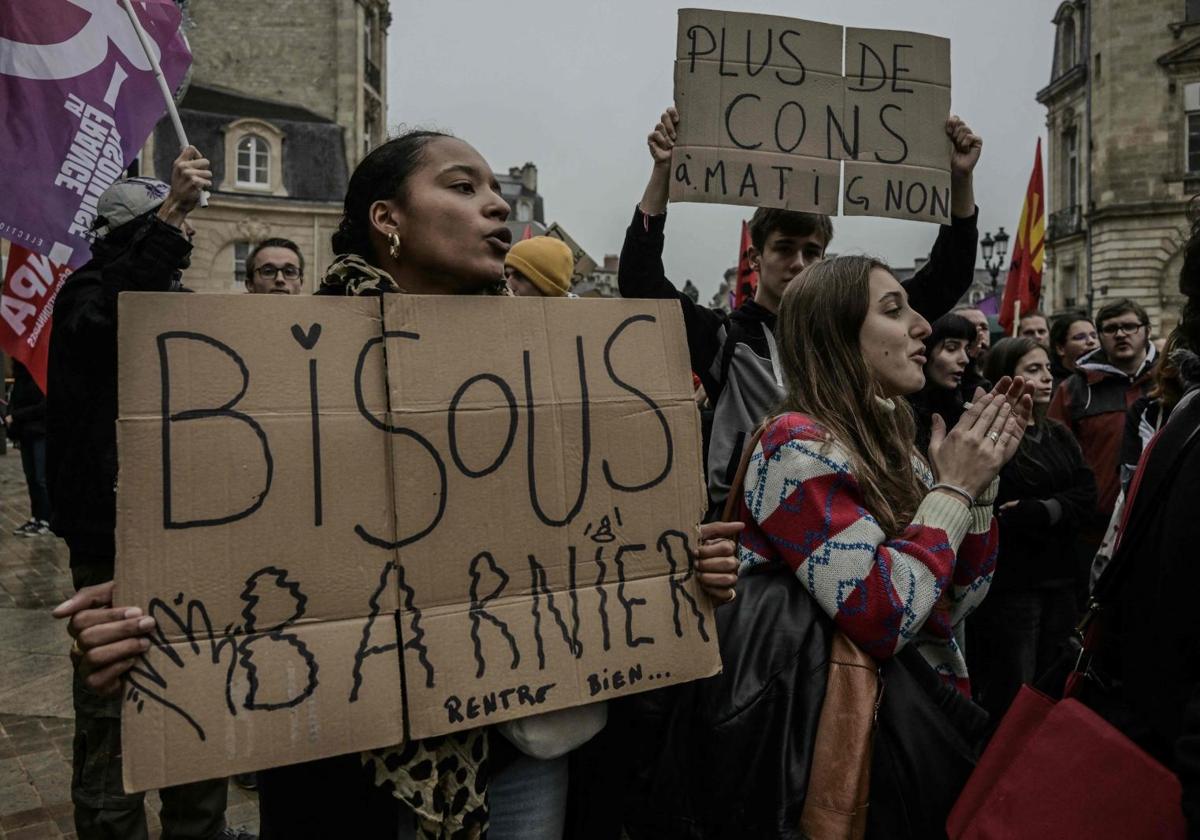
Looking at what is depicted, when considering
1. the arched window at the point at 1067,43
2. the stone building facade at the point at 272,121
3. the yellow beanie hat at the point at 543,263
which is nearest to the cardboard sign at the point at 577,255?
the yellow beanie hat at the point at 543,263

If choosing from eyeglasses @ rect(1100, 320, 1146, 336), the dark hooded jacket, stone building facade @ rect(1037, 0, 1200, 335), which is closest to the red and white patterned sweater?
the dark hooded jacket

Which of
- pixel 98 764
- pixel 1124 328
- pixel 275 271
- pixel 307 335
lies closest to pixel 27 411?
pixel 275 271

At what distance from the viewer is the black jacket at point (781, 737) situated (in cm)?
179

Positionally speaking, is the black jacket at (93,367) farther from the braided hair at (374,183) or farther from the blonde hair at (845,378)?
the blonde hair at (845,378)

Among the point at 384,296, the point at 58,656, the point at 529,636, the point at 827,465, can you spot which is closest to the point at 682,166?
the point at 827,465

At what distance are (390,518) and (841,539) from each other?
35.1 inches

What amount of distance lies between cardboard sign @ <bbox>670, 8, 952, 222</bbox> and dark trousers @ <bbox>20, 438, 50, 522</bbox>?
7.79m

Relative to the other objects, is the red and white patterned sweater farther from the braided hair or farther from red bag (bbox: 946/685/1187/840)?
the braided hair

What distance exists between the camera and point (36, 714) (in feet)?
14.5

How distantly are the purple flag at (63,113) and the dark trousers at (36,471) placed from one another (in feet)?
19.5

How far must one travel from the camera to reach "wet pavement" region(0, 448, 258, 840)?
3.49 m

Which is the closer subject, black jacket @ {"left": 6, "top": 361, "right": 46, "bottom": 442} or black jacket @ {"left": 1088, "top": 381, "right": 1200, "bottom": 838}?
black jacket @ {"left": 1088, "top": 381, "right": 1200, "bottom": 838}

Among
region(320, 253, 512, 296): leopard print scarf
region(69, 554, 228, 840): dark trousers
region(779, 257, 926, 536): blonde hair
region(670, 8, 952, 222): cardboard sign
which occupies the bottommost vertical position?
region(69, 554, 228, 840): dark trousers

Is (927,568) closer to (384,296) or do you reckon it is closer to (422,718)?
(422,718)
